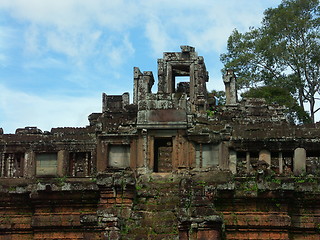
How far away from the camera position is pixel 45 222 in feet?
43.9

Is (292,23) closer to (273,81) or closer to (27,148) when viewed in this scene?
(273,81)

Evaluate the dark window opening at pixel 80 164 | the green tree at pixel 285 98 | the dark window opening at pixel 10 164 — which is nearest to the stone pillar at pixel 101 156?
the dark window opening at pixel 80 164

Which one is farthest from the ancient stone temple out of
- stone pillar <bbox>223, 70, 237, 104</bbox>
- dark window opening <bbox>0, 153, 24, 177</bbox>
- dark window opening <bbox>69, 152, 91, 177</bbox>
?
stone pillar <bbox>223, 70, 237, 104</bbox>

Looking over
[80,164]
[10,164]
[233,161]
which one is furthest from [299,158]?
[10,164]

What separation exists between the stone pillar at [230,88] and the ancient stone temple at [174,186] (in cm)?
939

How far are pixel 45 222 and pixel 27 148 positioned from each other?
5.57 m

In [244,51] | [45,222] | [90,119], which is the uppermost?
[244,51]

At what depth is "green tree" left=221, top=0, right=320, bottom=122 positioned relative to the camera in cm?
3147

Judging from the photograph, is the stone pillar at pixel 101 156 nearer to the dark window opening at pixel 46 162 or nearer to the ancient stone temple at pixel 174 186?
the ancient stone temple at pixel 174 186

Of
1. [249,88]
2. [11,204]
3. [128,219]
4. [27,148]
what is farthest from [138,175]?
[249,88]

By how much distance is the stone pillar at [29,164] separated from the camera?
56.7 feet

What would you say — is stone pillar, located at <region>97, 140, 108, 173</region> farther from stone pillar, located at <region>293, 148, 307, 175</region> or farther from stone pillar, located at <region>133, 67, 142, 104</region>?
stone pillar, located at <region>133, 67, 142, 104</region>

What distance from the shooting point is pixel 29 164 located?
17.9 m

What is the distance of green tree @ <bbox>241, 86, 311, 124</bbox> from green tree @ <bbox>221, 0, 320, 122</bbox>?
1.84 ft
